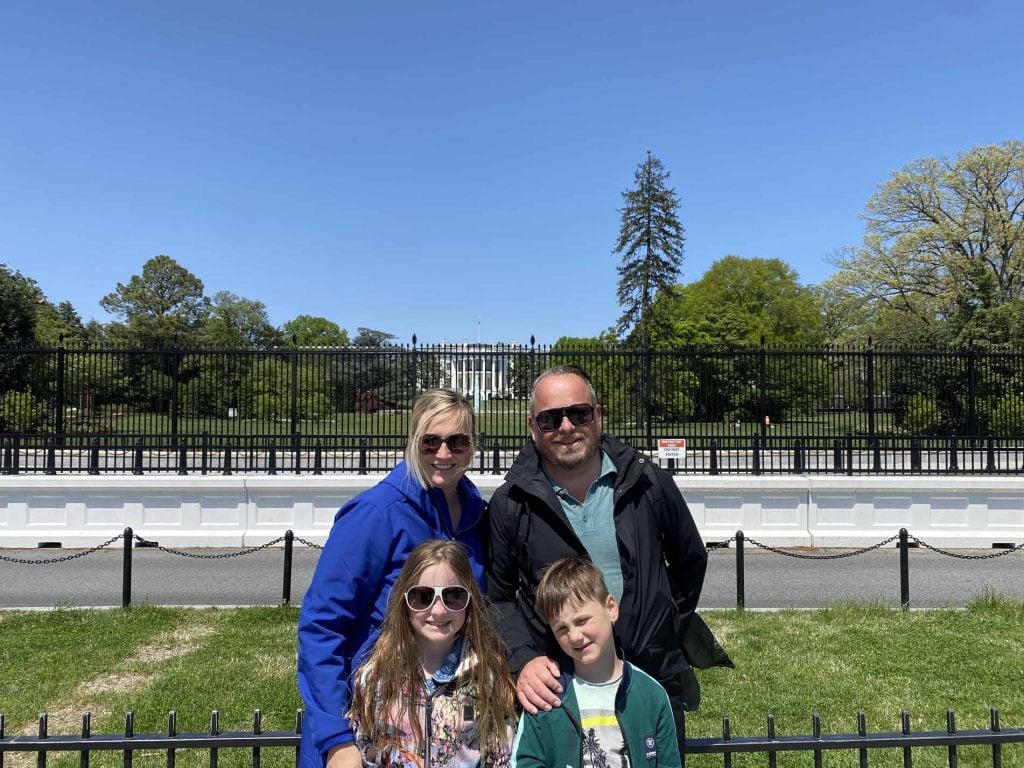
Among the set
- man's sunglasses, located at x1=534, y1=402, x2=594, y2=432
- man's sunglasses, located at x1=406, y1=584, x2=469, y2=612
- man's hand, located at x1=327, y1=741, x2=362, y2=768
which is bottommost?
man's hand, located at x1=327, y1=741, x2=362, y2=768

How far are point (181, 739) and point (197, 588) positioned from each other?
25.3 feet

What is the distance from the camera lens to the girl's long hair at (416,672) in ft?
7.10

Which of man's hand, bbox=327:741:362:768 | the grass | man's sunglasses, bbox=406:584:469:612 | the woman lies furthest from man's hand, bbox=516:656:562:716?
the grass

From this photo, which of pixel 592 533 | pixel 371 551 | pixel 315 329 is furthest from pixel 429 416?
pixel 315 329

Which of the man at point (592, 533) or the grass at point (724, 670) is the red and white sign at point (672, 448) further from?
the man at point (592, 533)

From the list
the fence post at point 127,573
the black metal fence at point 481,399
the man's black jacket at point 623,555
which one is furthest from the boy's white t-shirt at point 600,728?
the black metal fence at point 481,399

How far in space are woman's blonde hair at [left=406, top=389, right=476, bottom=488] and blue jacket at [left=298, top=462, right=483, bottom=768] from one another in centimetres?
4

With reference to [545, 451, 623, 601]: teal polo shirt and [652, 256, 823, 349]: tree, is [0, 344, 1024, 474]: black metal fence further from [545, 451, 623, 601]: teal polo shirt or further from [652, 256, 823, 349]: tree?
[652, 256, 823, 349]: tree

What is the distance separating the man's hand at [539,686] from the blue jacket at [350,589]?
416mm

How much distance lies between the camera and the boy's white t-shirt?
6.93 feet

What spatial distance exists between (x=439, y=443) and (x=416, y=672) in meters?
0.77

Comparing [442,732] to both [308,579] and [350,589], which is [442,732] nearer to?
[350,589]

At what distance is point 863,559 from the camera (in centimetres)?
1156

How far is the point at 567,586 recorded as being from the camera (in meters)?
2.17
